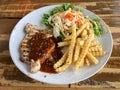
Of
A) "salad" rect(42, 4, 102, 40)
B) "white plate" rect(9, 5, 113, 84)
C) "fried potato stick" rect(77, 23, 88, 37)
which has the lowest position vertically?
"white plate" rect(9, 5, 113, 84)

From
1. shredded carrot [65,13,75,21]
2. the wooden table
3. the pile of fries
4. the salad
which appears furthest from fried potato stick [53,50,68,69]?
shredded carrot [65,13,75,21]

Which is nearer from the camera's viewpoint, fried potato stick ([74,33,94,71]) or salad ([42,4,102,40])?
fried potato stick ([74,33,94,71])

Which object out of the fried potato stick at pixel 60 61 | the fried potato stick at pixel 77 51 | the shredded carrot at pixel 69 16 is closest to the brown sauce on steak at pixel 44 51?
the fried potato stick at pixel 60 61

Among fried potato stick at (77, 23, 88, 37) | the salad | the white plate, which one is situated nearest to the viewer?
the white plate

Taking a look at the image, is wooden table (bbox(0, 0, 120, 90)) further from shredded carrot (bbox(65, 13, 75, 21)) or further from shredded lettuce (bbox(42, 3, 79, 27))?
shredded carrot (bbox(65, 13, 75, 21))

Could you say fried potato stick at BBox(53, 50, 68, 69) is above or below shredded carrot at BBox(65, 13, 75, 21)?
below

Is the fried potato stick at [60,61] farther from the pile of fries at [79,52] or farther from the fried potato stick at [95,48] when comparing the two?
the fried potato stick at [95,48]

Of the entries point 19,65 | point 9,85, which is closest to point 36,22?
point 19,65

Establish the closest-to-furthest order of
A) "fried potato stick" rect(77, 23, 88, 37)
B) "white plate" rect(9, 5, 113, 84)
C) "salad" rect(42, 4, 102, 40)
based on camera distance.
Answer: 1. "white plate" rect(9, 5, 113, 84)
2. "fried potato stick" rect(77, 23, 88, 37)
3. "salad" rect(42, 4, 102, 40)
